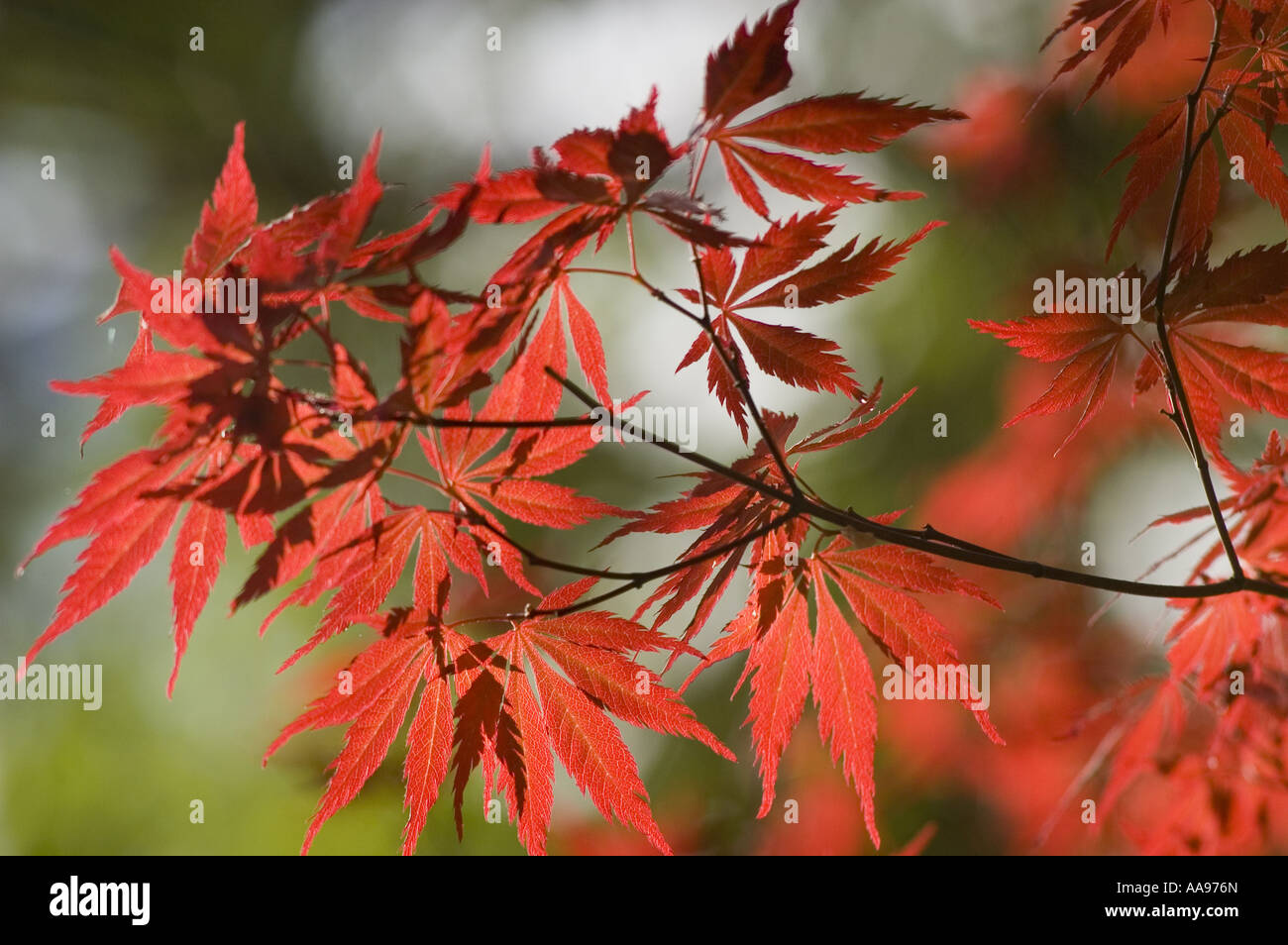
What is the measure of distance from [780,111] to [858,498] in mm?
2235

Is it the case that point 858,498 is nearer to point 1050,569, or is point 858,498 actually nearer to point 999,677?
point 999,677

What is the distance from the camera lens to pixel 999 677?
1983 mm

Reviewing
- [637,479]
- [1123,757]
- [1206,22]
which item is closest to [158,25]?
[637,479]
